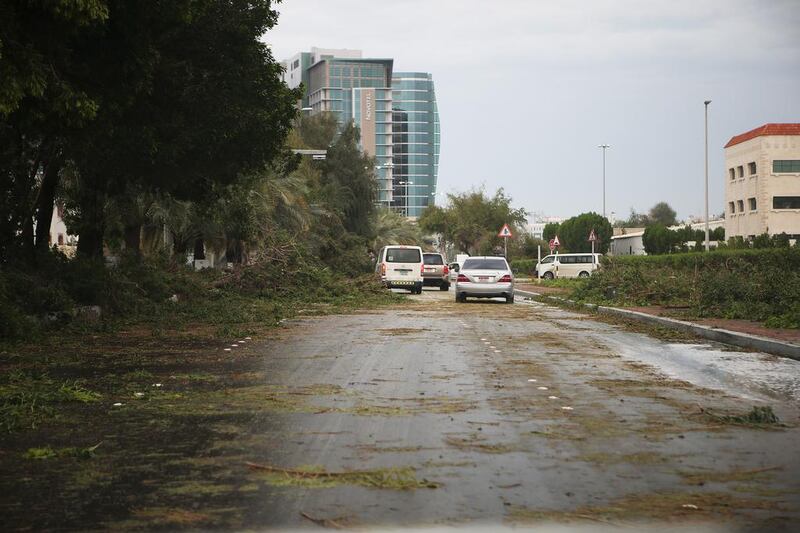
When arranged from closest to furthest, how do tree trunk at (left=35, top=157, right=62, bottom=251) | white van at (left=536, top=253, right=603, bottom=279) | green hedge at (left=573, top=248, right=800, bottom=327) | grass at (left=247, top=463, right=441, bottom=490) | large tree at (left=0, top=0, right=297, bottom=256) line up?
grass at (left=247, top=463, right=441, bottom=490), large tree at (left=0, top=0, right=297, bottom=256), green hedge at (left=573, top=248, right=800, bottom=327), tree trunk at (left=35, top=157, right=62, bottom=251), white van at (left=536, top=253, right=603, bottom=279)

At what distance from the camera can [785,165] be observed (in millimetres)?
84938

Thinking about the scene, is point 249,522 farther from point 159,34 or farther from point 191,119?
point 191,119

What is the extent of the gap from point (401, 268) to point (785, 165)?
58.2 m

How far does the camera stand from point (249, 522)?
500cm

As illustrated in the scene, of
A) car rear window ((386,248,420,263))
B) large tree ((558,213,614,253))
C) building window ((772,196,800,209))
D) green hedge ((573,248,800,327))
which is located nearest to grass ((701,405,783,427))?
green hedge ((573,248,800,327))

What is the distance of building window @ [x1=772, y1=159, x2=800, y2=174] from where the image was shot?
8481 cm

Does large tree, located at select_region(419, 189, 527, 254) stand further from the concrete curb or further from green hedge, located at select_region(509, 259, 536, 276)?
the concrete curb

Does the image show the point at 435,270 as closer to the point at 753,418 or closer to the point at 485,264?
the point at 485,264

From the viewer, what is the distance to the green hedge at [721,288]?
2008 centimetres

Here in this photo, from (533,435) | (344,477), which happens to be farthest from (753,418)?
(344,477)

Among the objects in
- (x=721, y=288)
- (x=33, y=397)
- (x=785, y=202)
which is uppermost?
(x=785, y=202)

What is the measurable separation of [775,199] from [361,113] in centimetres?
11850

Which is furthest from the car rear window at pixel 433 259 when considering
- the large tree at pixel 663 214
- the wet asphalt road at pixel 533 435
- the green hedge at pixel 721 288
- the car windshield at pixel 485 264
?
the large tree at pixel 663 214

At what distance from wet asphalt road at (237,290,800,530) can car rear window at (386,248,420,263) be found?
24.3 metres
